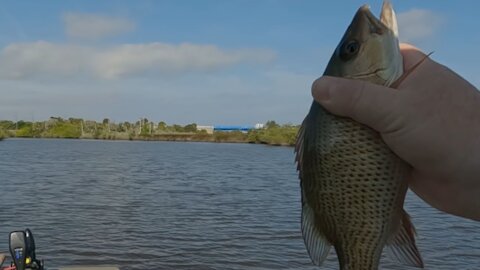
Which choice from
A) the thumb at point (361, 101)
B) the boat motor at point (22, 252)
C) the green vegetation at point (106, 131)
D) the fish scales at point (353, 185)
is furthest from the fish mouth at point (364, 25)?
the green vegetation at point (106, 131)

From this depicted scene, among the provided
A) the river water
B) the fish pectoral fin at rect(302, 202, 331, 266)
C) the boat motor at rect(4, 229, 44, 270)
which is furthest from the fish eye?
the river water

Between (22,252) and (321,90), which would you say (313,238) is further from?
(22,252)

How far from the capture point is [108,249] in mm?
17734

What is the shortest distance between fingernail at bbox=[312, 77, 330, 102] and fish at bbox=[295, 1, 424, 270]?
59mm

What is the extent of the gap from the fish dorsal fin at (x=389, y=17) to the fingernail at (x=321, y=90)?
0.29 meters

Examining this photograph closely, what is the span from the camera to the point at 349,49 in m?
1.90

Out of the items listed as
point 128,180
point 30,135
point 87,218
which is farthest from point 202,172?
point 30,135

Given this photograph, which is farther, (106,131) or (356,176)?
(106,131)

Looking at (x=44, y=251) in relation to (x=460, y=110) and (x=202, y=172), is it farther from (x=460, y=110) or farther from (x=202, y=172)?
(x=202, y=172)

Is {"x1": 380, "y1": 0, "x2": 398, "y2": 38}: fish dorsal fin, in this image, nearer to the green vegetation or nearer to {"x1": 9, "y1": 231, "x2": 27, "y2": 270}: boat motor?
{"x1": 9, "y1": 231, "x2": 27, "y2": 270}: boat motor

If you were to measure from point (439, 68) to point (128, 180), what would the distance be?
36.1 m

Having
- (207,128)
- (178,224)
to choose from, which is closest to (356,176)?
(178,224)

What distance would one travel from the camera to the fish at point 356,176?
6.23ft

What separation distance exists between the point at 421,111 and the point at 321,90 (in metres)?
0.37
